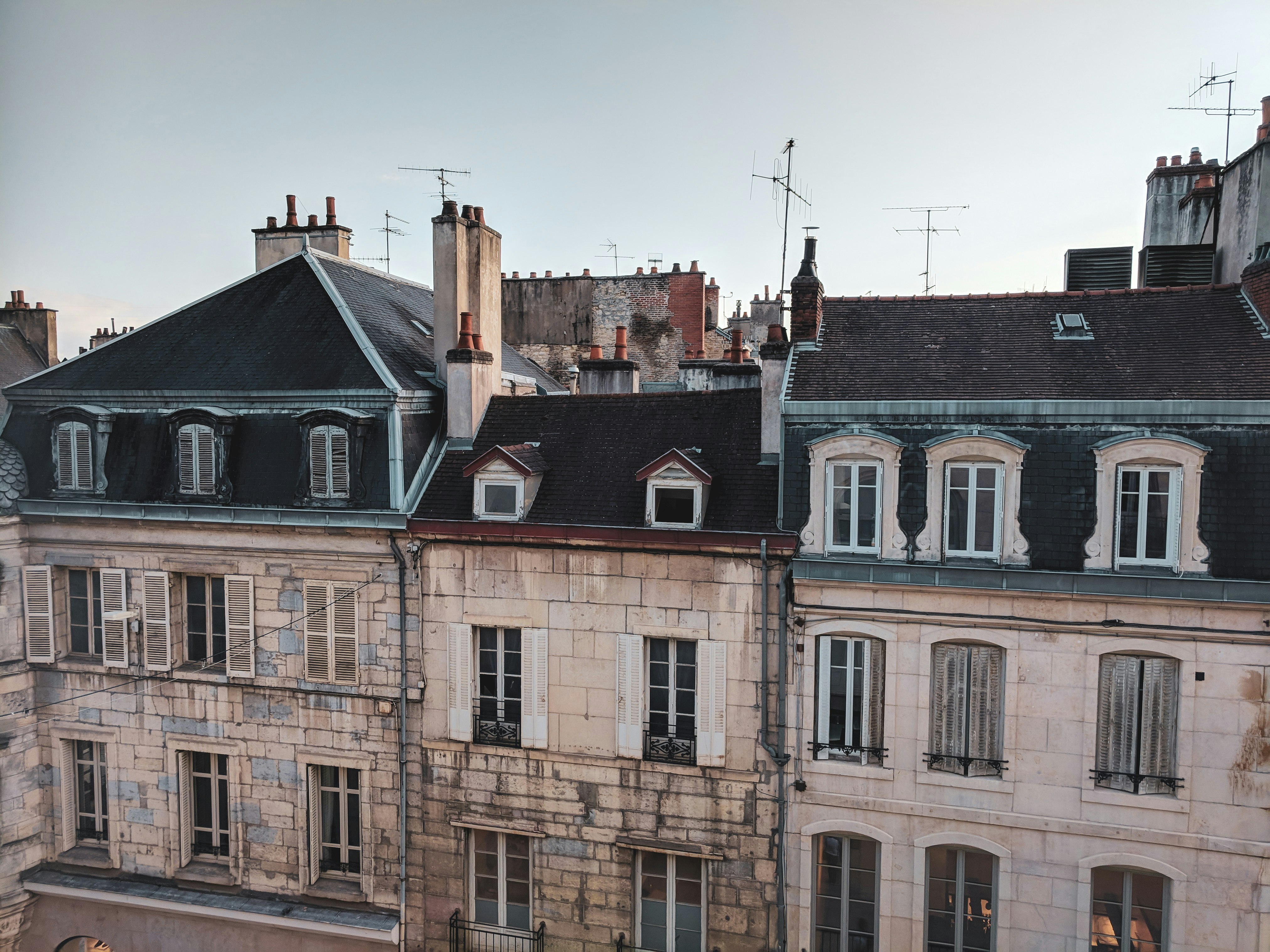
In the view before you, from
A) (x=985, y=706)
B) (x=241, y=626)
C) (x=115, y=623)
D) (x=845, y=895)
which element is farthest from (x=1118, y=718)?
(x=115, y=623)

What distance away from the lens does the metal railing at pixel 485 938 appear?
1203 cm

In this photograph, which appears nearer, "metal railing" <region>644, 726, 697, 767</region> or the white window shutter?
"metal railing" <region>644, 726, 697, 767</region>

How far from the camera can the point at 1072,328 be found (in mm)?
11789

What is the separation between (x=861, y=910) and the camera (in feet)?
36.1

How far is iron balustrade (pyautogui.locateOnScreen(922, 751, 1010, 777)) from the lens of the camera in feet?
34.1

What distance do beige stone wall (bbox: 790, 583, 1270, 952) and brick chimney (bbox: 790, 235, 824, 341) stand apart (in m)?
3.95

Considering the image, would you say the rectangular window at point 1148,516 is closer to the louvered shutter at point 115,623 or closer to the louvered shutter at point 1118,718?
the louvered shutter at point 1118,718

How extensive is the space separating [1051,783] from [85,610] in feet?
49.5

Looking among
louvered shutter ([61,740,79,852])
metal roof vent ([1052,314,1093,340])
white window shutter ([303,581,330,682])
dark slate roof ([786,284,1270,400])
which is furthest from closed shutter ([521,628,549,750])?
metal roof vent ([1052,314,1093,340])

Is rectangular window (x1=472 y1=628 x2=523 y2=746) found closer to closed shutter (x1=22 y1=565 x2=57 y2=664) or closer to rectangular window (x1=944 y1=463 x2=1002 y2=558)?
rectangular window (x1=944 y1=463 x2=1002 y2=558)

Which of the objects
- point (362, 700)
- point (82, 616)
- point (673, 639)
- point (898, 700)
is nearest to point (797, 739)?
point (898, 700)

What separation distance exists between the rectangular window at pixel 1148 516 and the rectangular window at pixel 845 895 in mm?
5135

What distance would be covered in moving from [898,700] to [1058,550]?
9.15 ft

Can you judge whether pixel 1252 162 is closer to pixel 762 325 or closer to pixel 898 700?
pixel 898 700
